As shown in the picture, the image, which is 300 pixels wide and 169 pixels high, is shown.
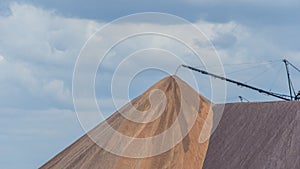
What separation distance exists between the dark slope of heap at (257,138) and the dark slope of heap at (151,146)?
670mm

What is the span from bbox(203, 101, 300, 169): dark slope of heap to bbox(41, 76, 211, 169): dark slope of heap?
0.67 m

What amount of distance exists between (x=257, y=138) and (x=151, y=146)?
11.4 feet

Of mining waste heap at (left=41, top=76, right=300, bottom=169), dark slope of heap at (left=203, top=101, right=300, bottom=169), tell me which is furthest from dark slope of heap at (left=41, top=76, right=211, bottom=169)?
dark slope of heap at (left=203, top=101, right=300, bottom=169)

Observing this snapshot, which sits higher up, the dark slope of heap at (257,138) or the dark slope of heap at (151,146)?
the dark slope of heap at (151,146)

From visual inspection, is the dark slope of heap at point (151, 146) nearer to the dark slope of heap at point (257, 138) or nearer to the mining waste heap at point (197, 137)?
the mining waste heap at point (197, 137)

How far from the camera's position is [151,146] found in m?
23.4

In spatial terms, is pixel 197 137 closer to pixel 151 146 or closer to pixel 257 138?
pixel 151 146

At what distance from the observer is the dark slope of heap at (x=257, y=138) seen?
21.2 meters

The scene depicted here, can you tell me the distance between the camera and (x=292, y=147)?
834 inches

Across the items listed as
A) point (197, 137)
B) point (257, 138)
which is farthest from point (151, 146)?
point (257, 138)

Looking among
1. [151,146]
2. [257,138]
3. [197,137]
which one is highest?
[151,146]

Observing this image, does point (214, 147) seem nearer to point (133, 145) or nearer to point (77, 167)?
point (133, 145)

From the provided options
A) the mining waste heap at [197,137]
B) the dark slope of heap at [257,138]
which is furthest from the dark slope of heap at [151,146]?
the dark slope of heap at [257,138]

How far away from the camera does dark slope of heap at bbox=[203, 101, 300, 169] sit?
21.2 meters
